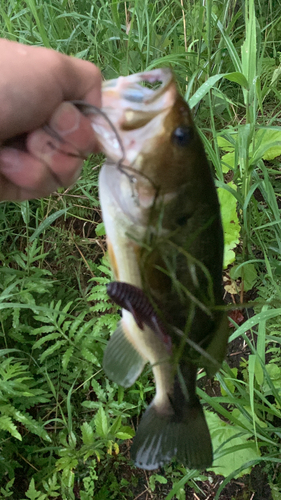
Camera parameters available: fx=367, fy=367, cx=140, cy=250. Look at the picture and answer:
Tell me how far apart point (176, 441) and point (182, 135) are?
70 cm

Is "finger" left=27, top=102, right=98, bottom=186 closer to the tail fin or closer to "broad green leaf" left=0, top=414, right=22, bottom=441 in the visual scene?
the tail fin

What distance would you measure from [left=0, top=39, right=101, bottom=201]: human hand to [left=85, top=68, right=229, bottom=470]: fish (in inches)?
4.1

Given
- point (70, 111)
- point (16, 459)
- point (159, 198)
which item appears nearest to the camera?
point (159, 198)

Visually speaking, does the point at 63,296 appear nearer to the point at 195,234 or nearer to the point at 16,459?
the point at 16,459

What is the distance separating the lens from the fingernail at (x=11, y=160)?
91cm

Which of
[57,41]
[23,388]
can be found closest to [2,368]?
[23,388]

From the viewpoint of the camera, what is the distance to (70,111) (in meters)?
0.81

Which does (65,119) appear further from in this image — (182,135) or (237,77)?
(237,77)

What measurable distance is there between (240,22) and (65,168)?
7.98ft

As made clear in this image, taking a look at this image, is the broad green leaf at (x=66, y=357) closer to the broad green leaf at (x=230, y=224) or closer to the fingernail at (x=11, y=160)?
the broad green leaf at (x=230, y=224)

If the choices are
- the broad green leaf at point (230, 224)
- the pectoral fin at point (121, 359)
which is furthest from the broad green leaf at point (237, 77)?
the pectoral fin at point (121, 359)

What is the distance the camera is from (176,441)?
0.88 meters

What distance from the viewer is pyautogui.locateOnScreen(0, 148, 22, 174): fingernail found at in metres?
0.91

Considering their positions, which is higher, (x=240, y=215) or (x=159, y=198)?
(x=159, y=198)
